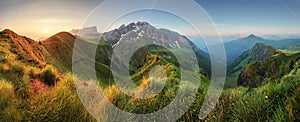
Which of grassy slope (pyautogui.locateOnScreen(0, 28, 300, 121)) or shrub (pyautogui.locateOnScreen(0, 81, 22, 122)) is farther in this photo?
shrub (pyautogui.locateOnScreen(0, 81, 22, 122))

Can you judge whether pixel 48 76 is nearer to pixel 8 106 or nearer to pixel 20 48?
pixel 8 106

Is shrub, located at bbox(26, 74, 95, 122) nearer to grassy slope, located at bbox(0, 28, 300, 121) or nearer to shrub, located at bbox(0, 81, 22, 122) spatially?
grassy slope, located at bbox(0, 28, 300, 121)

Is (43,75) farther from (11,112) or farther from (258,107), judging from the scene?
(258,107)

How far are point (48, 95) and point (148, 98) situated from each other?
10.5 ft

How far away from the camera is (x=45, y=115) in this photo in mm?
7102

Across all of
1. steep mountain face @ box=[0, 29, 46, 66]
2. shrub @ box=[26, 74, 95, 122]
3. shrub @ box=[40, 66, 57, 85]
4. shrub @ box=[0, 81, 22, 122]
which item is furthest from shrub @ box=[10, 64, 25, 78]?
steep mountain face @ box=[0, 29, 46, 66]

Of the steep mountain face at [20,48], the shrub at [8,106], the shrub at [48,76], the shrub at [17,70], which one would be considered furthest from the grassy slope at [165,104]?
the steep mountain face at [20,48]

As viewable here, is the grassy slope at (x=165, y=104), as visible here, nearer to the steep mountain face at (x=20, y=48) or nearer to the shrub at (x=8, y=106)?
the shrub at (x=8, y=106)

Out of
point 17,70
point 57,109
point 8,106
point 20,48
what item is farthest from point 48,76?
→ point 20,48

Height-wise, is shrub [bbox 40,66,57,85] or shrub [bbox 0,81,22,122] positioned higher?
shrub [bbox 0,81,22,122]

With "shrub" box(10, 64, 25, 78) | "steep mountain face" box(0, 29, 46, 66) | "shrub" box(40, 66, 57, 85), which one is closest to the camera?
"shrub" box(10, 64, 25, 78)

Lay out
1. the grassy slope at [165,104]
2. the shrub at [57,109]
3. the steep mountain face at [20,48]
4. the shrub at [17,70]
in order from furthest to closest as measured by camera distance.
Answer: the steep mountain face at [20,48]
the shrub at [17,70]
the shrub at [57,109]
the grassy slope at [165,104]

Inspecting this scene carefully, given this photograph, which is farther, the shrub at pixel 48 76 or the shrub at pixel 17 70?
the shrub at pixel 48 76

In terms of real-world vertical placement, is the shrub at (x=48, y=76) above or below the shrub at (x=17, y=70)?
below
